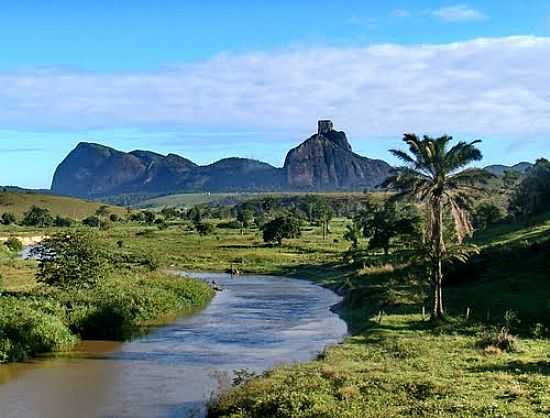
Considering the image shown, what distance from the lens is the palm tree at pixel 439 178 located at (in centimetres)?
4309

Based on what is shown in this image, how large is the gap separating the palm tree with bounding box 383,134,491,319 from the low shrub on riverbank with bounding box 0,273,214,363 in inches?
819

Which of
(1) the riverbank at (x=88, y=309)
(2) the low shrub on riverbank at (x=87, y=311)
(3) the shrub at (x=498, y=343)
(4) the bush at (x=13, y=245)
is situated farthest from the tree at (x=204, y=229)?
(3) the shrub at (x=498, y=343)

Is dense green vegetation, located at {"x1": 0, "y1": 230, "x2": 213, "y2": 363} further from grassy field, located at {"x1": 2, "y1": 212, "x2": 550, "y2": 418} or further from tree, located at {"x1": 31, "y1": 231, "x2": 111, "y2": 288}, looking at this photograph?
grassy field, located at {"x1": 2, "y1": 212, "x2": 550, "y2": 418}

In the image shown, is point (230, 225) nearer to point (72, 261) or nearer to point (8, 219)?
point (8, 219)

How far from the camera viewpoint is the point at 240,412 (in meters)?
26.4

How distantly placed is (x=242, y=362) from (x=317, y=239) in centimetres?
9595

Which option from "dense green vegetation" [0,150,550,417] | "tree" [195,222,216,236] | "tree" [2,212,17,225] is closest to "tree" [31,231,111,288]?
"dense green vegetation" [0,150,550,417]

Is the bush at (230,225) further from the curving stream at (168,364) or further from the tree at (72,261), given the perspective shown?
the tree at (72,261)

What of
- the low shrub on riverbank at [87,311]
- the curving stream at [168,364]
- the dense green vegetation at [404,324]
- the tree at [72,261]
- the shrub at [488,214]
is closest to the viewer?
the dense green vegetation at [404,324]

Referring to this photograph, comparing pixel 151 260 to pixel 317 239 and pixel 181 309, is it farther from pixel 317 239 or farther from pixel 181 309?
pixel 317 239

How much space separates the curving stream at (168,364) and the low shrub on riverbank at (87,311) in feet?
4.94

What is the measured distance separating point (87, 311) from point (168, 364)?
12.6m

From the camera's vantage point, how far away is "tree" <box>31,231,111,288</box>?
54.9m

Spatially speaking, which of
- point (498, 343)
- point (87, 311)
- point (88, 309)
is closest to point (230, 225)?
point (88, 309)
